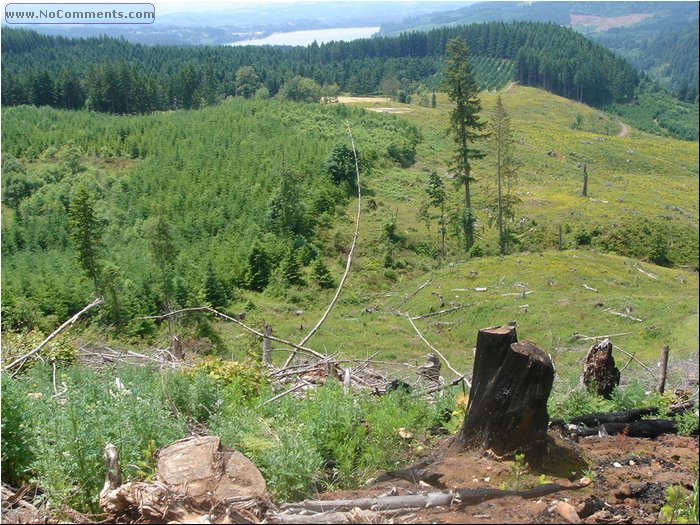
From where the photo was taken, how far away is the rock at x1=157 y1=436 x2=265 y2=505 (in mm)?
4383

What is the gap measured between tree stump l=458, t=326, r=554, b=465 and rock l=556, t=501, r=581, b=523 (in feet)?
3.16

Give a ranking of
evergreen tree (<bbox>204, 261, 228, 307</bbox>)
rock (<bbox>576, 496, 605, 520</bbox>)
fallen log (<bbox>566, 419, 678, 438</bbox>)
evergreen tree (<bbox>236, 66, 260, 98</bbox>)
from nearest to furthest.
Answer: rock (<bbox>576, 496, 605, 520</bbox>), fallen log (<bbox>566, 419, 678, 438</bbox>), evergreen tree (<bbox>204, 261, 228, 307</bbox>), evergreen tree (<bbox>236, 66, 260, 98</bbox>)

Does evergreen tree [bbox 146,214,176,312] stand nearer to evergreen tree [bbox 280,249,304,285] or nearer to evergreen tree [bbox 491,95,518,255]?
evergreen tree [bbox 280,249,304,285]

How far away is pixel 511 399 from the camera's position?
200 inches

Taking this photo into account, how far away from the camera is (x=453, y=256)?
35.8 m

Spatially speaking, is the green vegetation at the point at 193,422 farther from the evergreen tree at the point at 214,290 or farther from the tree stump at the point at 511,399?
the evergreen tree at the point at 214,290

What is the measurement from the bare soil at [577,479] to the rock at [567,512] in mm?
26

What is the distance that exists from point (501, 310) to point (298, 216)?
49.0ft

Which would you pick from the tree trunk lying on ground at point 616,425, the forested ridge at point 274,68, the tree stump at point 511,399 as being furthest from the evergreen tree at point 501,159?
the forested ridge at point 274,68

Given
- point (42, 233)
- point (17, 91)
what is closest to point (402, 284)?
point (42, 233)

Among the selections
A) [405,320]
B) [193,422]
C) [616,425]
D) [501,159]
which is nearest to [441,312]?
[405,320]

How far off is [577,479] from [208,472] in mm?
2809

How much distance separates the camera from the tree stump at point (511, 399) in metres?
5.04

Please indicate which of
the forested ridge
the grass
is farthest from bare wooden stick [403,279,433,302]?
the forested ridge
